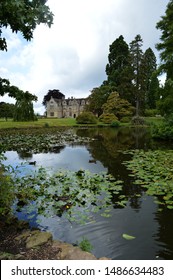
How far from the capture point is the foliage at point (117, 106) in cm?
4536

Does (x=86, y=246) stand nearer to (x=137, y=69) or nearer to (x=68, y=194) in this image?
(x=68, y=194)

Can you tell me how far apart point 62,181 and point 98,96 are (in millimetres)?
43890

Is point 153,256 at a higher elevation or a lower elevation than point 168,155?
lower

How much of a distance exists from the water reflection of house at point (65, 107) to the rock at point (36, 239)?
252 feet

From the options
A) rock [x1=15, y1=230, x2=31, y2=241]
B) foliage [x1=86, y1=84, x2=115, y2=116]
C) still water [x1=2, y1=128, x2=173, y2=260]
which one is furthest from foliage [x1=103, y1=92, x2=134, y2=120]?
rock [x1=15, y1=230, x2=31, y2=241]

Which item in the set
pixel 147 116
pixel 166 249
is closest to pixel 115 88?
pixel 147 116

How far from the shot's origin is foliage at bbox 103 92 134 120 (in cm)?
4536

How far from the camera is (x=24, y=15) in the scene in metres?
3.64

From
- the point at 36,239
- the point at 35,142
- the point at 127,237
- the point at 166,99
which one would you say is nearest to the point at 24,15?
the point at 36,239

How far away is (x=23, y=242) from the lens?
12.8 ft

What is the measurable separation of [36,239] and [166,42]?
17.6 metres

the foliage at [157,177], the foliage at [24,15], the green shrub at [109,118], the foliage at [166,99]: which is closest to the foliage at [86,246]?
the foliage at [157,177]

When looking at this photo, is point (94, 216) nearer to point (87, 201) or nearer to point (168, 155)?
point (87, 201)
